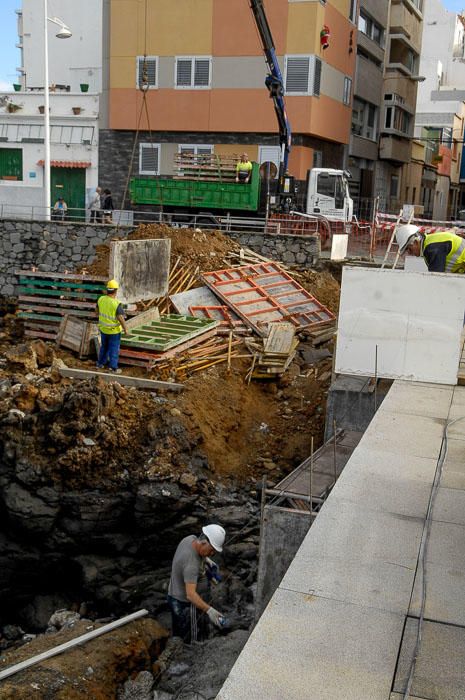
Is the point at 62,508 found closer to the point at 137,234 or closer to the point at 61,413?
the point at 61,413

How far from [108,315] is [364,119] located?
92.5ft

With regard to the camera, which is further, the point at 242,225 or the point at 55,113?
the point at 55,113

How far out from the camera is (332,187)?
26438 millimetres

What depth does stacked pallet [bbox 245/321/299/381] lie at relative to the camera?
15.1 m

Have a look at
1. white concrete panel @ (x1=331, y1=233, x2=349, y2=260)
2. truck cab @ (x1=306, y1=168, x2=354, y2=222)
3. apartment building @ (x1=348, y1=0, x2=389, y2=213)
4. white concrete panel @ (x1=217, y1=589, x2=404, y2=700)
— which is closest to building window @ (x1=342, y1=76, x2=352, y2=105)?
apartment building @ (x1=348, y1=0, x2=389, y2=213)

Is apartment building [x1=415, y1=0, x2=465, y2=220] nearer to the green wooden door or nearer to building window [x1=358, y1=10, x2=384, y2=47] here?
building window [x1=358, y1=10, x2=384, y2=47]

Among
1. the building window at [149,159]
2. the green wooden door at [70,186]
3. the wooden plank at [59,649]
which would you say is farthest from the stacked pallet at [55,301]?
the green wooden door at [70,186]

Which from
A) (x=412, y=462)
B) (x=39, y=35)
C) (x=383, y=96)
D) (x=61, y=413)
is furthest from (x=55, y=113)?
(x=412, y=462)

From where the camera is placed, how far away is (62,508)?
12148 mm

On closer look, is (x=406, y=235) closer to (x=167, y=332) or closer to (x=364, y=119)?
(x=167, y=332)

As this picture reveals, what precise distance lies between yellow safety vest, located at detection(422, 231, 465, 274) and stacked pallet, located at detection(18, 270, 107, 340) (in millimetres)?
8531

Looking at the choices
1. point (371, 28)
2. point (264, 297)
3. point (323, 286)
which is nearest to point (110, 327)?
point (264, 297)

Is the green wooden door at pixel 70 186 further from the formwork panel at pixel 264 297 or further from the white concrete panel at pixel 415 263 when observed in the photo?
A: the white concrete panel at pixel 415 263

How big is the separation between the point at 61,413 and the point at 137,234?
880 centimetres
